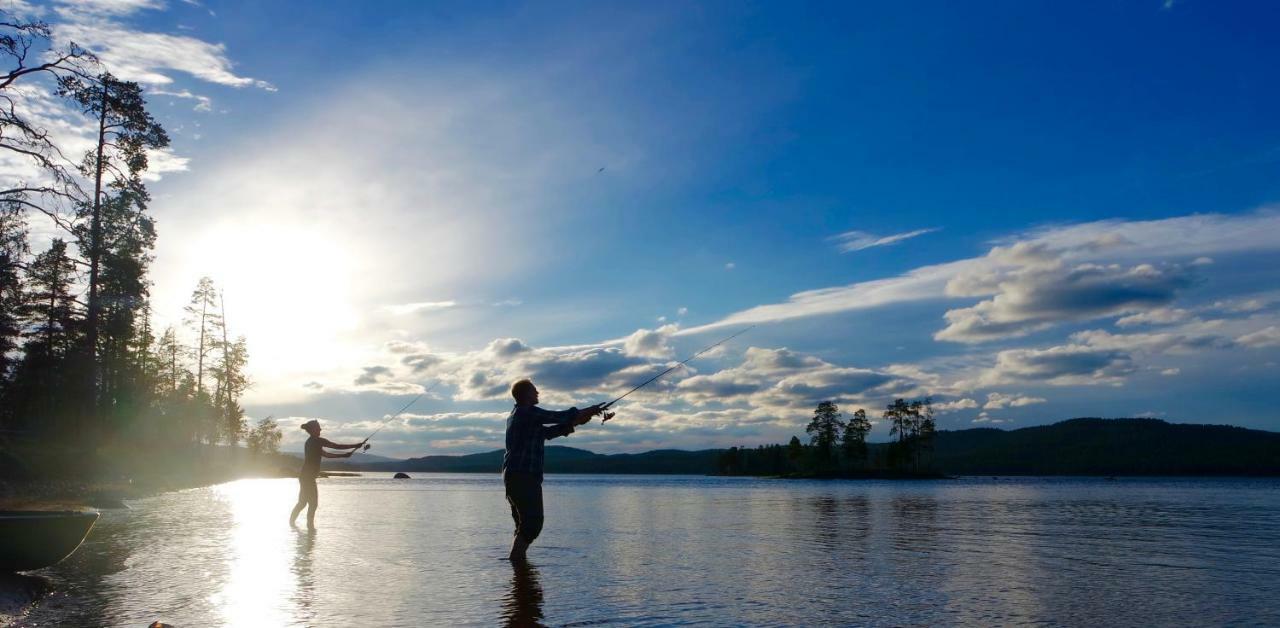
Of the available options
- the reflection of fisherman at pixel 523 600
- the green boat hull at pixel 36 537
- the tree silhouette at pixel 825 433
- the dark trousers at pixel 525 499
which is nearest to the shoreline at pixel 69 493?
the green boat hull at pixel 36 537

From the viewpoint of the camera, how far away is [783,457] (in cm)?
17100

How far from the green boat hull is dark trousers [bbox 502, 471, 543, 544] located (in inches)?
213

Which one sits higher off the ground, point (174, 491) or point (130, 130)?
point (130, 130)

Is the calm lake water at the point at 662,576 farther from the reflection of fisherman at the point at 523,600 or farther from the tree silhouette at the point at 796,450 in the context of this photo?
the tree silhouette at the point at 796,450

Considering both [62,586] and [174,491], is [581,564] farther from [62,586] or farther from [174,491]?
[174,491]

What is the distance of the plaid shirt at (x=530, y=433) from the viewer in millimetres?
11211

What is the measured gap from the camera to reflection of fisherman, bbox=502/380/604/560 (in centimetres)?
1121

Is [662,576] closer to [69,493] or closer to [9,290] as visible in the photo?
[69,493]

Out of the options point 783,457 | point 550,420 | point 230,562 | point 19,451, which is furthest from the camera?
point 783,457

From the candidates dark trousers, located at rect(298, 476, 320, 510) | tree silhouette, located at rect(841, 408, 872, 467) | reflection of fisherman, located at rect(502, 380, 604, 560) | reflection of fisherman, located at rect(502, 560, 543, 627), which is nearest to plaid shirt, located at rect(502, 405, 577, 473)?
reflection of fisherman, located at rect(502, 380, 604, 560)

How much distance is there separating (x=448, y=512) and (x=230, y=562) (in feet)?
53.4

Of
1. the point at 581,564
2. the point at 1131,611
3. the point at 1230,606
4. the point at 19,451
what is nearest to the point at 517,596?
the point at 581,564

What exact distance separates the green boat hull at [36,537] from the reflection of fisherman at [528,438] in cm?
543

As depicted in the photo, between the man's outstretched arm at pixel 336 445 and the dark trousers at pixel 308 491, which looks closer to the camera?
the man's outstretched arm at pixel 336 445
